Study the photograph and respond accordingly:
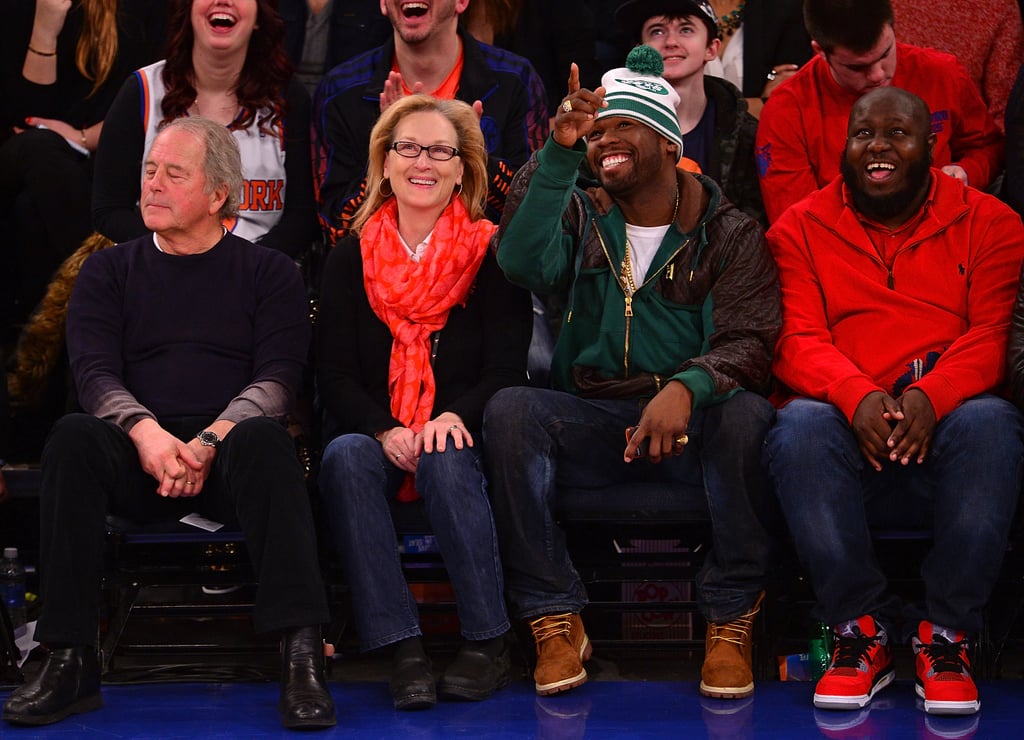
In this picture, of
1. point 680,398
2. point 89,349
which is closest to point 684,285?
point 680,398

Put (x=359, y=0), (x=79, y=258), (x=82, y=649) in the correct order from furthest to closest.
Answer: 1. (x=359, y=0)
2. (x=79, y=258)
3. (x=82, y=649)

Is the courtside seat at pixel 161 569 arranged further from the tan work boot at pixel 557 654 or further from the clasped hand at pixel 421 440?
the tan work boot at pixel 557 654

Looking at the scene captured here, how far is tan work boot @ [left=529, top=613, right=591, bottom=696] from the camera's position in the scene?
10.8 ft

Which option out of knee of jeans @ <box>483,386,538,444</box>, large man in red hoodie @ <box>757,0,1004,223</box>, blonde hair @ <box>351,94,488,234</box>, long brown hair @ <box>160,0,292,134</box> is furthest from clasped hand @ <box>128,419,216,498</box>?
large man in red hoodie @ <box>757,0,1004,223</box>

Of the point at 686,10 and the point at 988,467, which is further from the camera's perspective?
the point at 686,10

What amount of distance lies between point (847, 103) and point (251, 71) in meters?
1.80

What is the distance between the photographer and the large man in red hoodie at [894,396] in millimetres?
3209

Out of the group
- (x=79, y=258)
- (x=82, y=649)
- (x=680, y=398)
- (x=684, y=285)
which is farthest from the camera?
(x=79, y=258)

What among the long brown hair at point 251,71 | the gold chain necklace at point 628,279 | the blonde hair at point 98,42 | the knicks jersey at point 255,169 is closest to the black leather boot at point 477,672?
the gold chain necklace at point 628,279

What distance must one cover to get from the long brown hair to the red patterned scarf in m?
0.83

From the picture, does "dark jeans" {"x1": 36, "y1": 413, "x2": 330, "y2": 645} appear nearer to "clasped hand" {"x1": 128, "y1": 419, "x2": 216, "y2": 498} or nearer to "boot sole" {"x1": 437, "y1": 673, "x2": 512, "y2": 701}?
"clasped hand" {"x1": 128, "y1": 419, "x2": 216, "y2": 498}

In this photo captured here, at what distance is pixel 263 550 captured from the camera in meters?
3.18

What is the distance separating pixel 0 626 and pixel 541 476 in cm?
131

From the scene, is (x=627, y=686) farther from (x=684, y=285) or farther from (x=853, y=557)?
(x=684, y=285)
